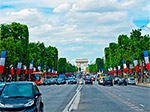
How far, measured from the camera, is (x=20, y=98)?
11.7 metres

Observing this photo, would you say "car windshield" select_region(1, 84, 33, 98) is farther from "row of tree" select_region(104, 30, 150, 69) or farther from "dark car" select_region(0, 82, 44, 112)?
"row of tree" select_region(104, 30, 150, 69)

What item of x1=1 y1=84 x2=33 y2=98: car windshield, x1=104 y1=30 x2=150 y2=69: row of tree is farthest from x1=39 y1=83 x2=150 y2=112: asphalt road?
x1=104 y1=30 x2=150 y2=69: row of tree

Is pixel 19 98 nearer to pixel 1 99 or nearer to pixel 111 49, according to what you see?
pixel 1 99

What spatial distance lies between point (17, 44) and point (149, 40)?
27.3 metres

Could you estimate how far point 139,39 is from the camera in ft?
258

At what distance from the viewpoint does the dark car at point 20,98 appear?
36.6 ft

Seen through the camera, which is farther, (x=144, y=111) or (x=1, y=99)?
(x=144, y=111)

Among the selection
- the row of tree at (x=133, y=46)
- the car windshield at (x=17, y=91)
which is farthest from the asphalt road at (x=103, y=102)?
the row of tree at (x=133, y=46)

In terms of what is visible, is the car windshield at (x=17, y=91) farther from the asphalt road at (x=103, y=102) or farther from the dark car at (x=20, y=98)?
the asphalt road at (x=103, y=102)

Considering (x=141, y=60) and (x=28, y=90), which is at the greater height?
(x=141, y=60)

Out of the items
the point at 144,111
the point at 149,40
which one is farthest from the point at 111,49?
the point at 144,111

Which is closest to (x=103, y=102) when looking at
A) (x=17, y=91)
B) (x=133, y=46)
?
(x=17, y=91)

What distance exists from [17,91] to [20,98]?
65 cm

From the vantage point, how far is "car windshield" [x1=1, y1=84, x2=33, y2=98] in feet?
39.7
